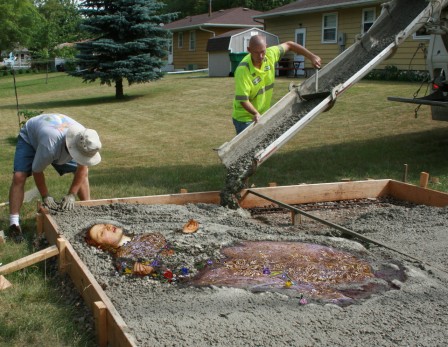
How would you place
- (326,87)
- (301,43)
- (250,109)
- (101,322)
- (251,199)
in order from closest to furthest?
(101,322) < (250,109) < (251,199) < (326,87) < (301,43)

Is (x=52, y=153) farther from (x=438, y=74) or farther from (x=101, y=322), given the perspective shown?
(x=438, y=74)

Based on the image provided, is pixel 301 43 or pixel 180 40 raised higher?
pixel 180 40

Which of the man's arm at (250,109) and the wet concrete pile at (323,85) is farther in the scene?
the man's arm at (250,109)

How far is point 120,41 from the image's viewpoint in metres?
20.0

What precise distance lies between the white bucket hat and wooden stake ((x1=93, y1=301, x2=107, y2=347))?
1.86 meters

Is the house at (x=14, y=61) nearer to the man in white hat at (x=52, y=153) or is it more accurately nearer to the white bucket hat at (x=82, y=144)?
the man in white hat at (x=52, y=153)

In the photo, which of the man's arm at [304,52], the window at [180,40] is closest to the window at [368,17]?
the man's arm at [304,52]

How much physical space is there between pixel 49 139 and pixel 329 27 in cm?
2026

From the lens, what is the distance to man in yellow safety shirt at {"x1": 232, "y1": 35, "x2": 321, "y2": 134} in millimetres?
6082

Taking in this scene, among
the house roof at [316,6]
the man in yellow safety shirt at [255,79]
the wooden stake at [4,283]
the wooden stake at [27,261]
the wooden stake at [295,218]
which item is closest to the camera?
the wooden stake at [4,283]

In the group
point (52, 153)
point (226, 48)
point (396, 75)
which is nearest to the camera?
point (52, 153)

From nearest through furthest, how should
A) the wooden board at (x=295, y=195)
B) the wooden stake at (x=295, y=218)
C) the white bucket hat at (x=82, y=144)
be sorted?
the white bucket hat at (x=82, y=144)
the wooden stake at (x=295, y=218)
the wooden board at (x=295, y=195)

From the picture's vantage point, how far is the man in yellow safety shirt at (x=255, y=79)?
20.0 feet

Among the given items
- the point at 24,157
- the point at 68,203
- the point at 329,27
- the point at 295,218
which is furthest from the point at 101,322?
the point at 329,27
